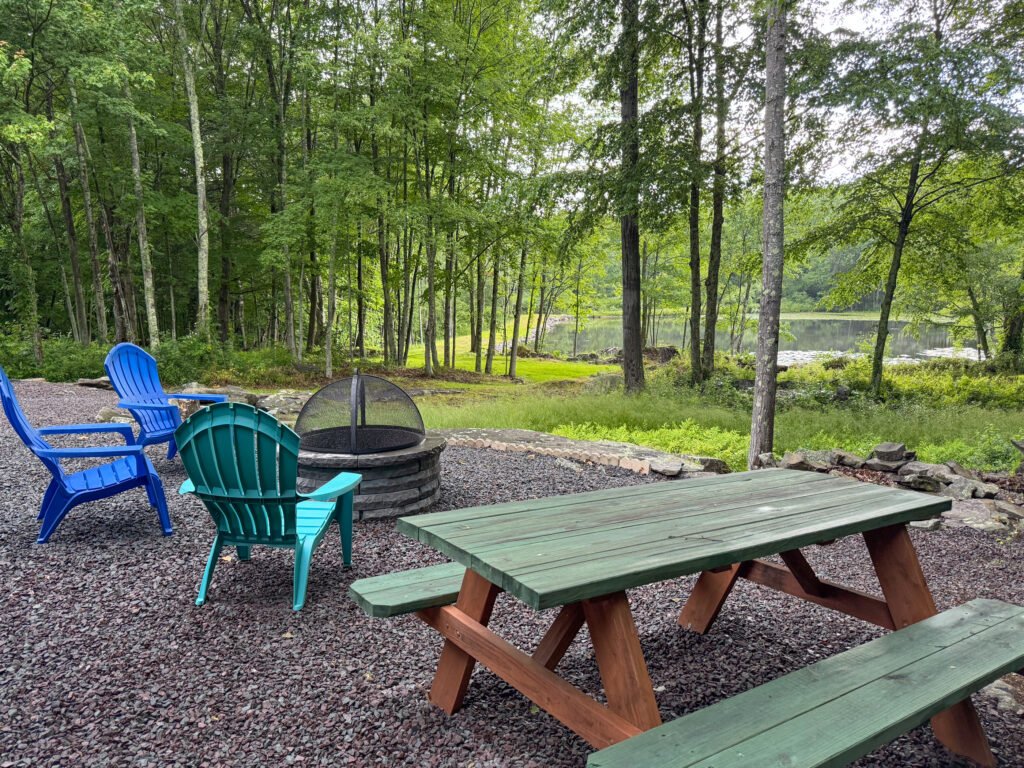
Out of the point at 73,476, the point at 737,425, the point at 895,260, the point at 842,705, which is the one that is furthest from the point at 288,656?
the point at 895,260

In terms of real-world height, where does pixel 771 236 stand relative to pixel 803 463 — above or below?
above

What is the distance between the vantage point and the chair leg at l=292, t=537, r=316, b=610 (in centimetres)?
284

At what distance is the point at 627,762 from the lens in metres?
1.22

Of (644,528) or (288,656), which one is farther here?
(288,656)

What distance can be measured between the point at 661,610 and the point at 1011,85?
8796mm

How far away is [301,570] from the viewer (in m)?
2.88

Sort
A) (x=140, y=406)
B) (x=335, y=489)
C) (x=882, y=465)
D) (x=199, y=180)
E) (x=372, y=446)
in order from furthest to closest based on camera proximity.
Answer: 1. (x=199, y=180)
2. (x=882, y=465)
3. (x=140, y=406)
4. (x=372, y=446)
5. (x=335, y=489)

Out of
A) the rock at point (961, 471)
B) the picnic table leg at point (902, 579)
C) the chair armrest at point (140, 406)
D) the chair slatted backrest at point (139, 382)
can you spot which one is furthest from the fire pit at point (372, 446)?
the rock at point (961, 471)

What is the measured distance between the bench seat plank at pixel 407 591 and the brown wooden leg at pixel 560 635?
0.38 meters

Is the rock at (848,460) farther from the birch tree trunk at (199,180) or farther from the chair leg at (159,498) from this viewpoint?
the birch tree trunk at (199,180)

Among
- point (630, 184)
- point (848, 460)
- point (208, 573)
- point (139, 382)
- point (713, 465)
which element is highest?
point (630, 184)

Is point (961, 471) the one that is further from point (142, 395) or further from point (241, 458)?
point (142, 395)

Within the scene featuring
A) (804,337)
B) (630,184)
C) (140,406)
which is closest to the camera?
(140,406)

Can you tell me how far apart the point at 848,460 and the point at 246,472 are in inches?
219
